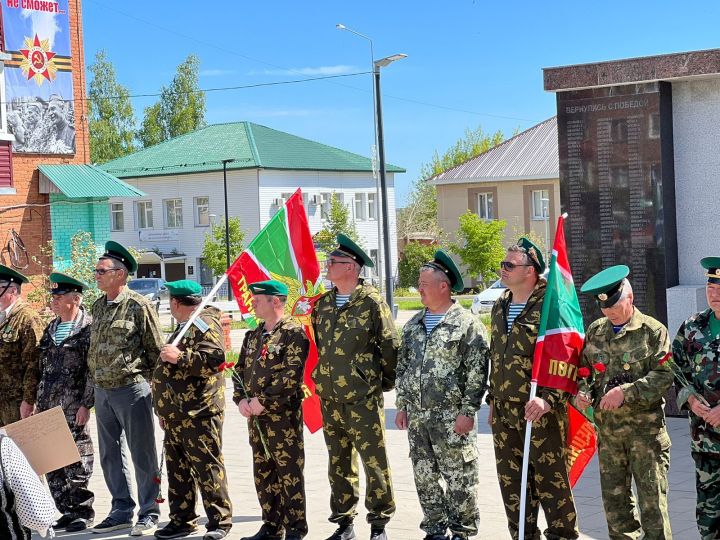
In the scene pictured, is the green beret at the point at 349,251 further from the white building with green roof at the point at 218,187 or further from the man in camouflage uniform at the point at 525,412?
the white building with green roof at the point at 218,187

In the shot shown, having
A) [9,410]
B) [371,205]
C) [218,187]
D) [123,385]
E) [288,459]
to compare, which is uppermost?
[218,187]

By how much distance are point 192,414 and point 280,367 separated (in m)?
0.76

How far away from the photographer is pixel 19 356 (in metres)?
8.09

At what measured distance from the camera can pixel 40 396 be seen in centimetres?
781

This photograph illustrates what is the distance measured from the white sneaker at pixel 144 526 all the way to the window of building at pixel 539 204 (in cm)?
4435

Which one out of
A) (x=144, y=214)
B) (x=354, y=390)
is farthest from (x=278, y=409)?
(x=144, y=214)

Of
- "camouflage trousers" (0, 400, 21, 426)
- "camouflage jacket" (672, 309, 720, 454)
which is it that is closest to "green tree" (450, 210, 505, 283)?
"camouflage trousers" (0, 400, 21, 426)

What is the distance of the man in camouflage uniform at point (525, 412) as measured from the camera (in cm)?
604

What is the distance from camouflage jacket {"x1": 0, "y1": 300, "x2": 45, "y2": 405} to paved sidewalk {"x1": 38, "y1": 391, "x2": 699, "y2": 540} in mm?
1133

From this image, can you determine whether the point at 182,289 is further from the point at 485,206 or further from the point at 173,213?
the point at 173,213

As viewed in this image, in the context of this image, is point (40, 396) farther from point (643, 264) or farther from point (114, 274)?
point (643, 264)

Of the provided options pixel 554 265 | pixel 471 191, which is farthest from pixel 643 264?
pixel 471 191

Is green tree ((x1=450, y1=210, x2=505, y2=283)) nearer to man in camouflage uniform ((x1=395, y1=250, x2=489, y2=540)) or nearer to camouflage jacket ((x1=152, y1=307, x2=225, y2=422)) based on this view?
camouflage jacket ((x1=152, y1=307, x2=225, y2=422))

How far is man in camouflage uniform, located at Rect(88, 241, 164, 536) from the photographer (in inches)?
297
